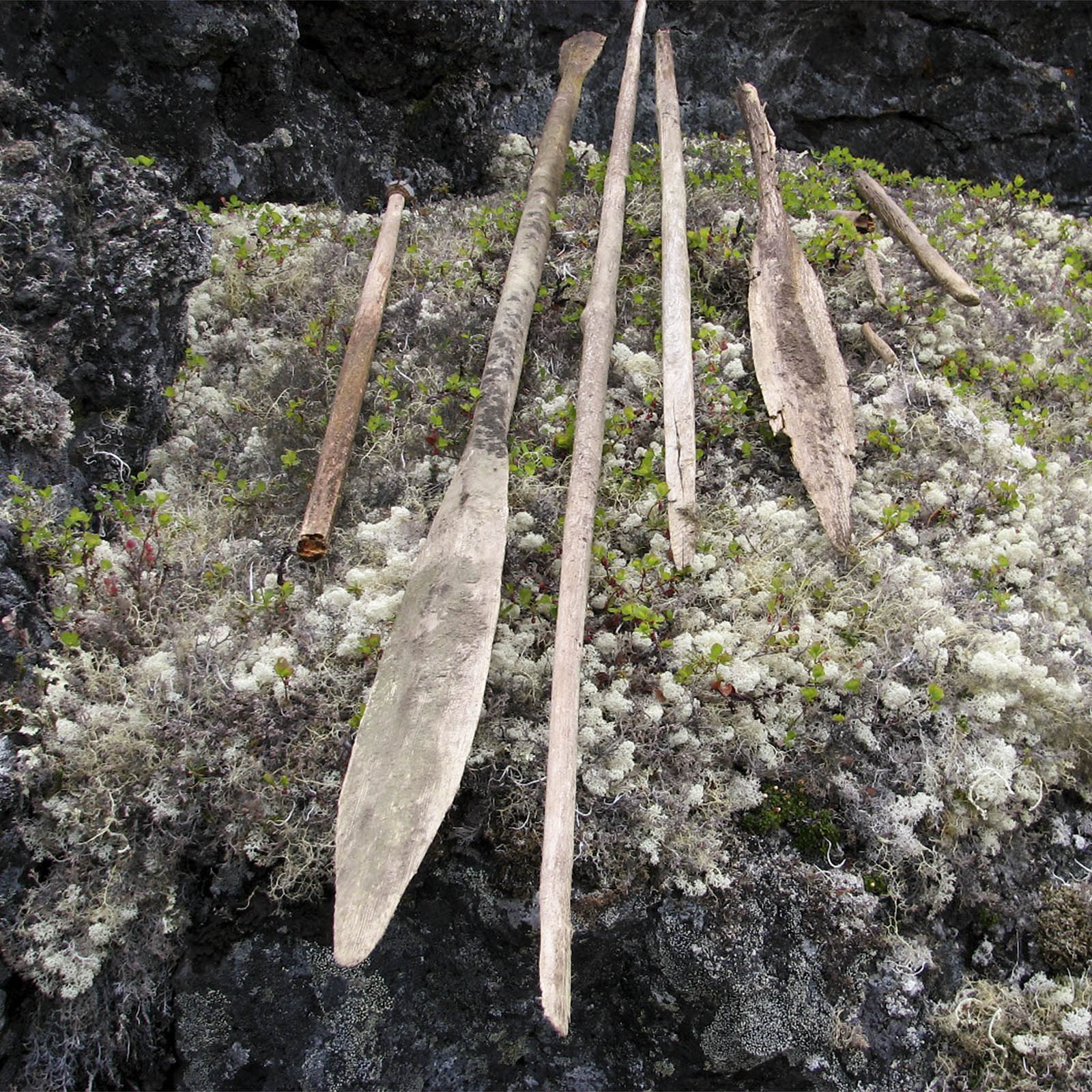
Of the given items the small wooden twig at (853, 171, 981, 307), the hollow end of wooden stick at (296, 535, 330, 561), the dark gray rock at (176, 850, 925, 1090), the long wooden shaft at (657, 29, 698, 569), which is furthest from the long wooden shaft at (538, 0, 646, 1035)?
the small wooden twig at (853, 171, 981, 307)

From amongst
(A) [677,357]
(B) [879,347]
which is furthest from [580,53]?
(A) [677,357]

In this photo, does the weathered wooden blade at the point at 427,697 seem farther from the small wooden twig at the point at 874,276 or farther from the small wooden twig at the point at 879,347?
the small wooden twig at the point at 874,276

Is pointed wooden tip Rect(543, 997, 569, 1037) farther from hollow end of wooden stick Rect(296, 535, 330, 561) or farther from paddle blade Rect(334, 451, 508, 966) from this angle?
hollow end of wooden stick Rect(296, 535, 330, 561)

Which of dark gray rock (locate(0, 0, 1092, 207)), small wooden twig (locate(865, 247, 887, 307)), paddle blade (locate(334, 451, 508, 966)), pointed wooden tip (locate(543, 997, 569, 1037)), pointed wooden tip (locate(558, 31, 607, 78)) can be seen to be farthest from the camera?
pointed wooden tip (locate(558, 31, 607, 78))

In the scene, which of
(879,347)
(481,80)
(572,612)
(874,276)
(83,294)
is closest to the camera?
(572,612)

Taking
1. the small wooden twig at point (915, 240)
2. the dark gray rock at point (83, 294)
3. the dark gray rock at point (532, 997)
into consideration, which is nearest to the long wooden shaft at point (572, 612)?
the dark gray rock at point (532, 997)

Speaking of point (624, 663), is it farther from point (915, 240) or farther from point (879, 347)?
point (915, 240)
